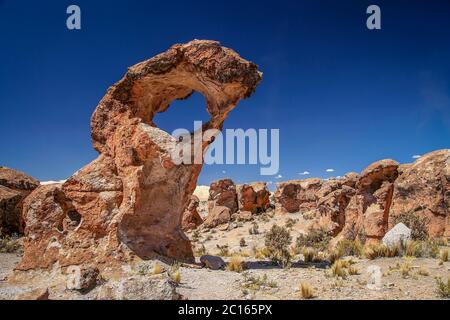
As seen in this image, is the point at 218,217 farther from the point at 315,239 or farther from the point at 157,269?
the point at 157,269

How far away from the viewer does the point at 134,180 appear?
954cm

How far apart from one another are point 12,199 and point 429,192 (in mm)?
20160

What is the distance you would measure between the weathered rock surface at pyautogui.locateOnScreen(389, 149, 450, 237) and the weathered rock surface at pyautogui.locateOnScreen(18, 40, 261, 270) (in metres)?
9.23

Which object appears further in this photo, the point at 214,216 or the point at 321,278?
the point at 214,216

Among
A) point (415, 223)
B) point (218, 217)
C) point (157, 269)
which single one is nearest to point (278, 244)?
point (415, 223)

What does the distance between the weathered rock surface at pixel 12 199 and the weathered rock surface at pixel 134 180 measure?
1083 cm

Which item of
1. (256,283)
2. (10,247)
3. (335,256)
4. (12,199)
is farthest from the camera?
(12,199)

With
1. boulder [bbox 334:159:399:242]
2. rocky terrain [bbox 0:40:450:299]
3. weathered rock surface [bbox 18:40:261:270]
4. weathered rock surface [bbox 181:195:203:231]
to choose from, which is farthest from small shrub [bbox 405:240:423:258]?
weathered rock surface [bbox 181:195:203:231]

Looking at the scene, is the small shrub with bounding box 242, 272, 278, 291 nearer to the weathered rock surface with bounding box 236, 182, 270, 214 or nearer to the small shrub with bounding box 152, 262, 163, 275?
the small shrub with bounding box 152, 262, 163, 275

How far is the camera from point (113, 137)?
Result: 10.5 m

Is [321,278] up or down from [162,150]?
down
